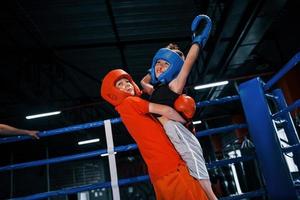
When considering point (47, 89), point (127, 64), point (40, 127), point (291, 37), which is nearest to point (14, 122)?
point (40, 127)

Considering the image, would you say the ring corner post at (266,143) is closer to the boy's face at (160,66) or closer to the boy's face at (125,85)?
the boy's face at (160,66)

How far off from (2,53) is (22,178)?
861 cm

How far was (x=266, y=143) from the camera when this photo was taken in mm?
2232

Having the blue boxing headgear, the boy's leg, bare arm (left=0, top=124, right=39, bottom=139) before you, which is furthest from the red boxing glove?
bare arm (left=0, top=124, right=39, bottom=139)

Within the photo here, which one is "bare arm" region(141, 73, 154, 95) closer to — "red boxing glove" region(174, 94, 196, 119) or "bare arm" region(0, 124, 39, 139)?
"red boxing glove" region(174, 94, 196, 119)

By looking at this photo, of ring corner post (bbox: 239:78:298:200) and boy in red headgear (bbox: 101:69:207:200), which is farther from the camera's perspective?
ring corner post (bbox: 239:78:298:200)

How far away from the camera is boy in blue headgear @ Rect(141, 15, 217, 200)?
154cm


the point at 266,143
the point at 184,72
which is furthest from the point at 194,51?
the point at 266,143

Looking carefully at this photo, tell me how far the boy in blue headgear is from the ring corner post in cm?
88

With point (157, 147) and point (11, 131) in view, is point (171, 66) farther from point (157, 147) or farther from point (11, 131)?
point (11, 131)

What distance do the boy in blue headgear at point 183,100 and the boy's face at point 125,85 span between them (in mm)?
206

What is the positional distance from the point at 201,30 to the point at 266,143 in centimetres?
114

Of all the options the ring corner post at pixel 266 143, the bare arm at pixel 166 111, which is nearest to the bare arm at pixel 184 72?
the bare arm at pixel 166 111

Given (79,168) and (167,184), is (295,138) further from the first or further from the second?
(79,168)
